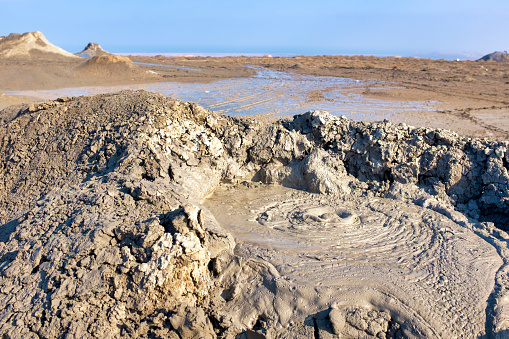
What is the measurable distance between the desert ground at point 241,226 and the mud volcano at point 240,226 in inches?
0.7

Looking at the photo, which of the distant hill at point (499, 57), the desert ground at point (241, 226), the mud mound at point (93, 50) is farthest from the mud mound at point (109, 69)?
the distant hill at point (499, 57)

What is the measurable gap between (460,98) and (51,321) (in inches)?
687

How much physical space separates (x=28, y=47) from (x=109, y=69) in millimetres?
14874

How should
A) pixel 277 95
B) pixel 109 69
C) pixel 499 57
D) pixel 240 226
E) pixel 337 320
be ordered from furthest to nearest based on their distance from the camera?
pixel 499 57 → pixel 109 69 → pixel 277 95 → pixel 240 226 → pixel 337 320

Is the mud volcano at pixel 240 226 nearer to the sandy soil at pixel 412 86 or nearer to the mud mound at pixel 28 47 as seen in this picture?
the sandy soil at pixel 412 86

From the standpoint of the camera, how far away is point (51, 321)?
284cm

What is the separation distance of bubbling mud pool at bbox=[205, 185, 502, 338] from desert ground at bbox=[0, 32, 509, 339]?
2 centimetres

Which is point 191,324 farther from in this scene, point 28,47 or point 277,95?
point 28,47

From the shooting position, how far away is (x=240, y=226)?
4465 millimetres

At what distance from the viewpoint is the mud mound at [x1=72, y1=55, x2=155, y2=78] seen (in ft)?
71.6

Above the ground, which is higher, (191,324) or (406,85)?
(406,85)

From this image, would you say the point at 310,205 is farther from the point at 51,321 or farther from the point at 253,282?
the point at 51,321

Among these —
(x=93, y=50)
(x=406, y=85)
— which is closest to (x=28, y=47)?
(x=93, y=50)

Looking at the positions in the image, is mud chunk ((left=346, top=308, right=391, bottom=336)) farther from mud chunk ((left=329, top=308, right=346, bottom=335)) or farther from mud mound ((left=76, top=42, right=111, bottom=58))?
mud mound ((left=76, top=42, right=111, bottom=58))
